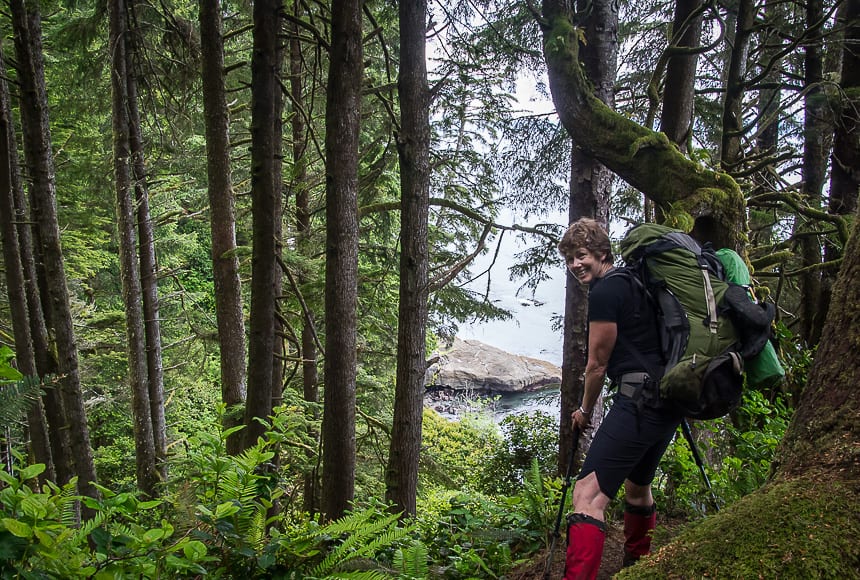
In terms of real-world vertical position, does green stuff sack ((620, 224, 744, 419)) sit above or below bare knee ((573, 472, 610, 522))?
above

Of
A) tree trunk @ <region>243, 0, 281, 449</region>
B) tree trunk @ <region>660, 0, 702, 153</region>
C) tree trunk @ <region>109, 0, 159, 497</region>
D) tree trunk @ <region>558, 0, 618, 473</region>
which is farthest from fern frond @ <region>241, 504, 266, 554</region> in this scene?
tree trunk @ <region>109, 0, 159, 497</region>

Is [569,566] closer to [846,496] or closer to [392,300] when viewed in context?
[846,496]

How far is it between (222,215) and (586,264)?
15.4 ft

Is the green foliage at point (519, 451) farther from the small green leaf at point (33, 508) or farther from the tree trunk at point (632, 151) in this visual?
the small green leaf at point (33, 508)

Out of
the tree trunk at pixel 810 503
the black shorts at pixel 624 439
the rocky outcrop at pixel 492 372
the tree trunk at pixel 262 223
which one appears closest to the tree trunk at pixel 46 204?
the tree trunk at pixel 262 223

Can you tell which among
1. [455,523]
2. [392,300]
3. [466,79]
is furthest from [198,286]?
[455,523]

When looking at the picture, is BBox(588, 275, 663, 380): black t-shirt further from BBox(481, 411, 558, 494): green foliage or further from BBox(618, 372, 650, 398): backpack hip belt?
BBox(481, 411, 558, 494): green foliage

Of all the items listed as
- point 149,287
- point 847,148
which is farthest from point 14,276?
point 847,148

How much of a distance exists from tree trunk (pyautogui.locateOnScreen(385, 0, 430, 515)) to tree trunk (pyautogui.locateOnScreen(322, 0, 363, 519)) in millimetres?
832

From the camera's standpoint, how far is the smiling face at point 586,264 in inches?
122

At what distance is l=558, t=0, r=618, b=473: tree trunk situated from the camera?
598 centimetres

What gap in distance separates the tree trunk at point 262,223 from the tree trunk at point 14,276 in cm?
320

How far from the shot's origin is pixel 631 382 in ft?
9.27

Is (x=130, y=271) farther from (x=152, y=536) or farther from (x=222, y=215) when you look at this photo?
(x=152, y=536)
